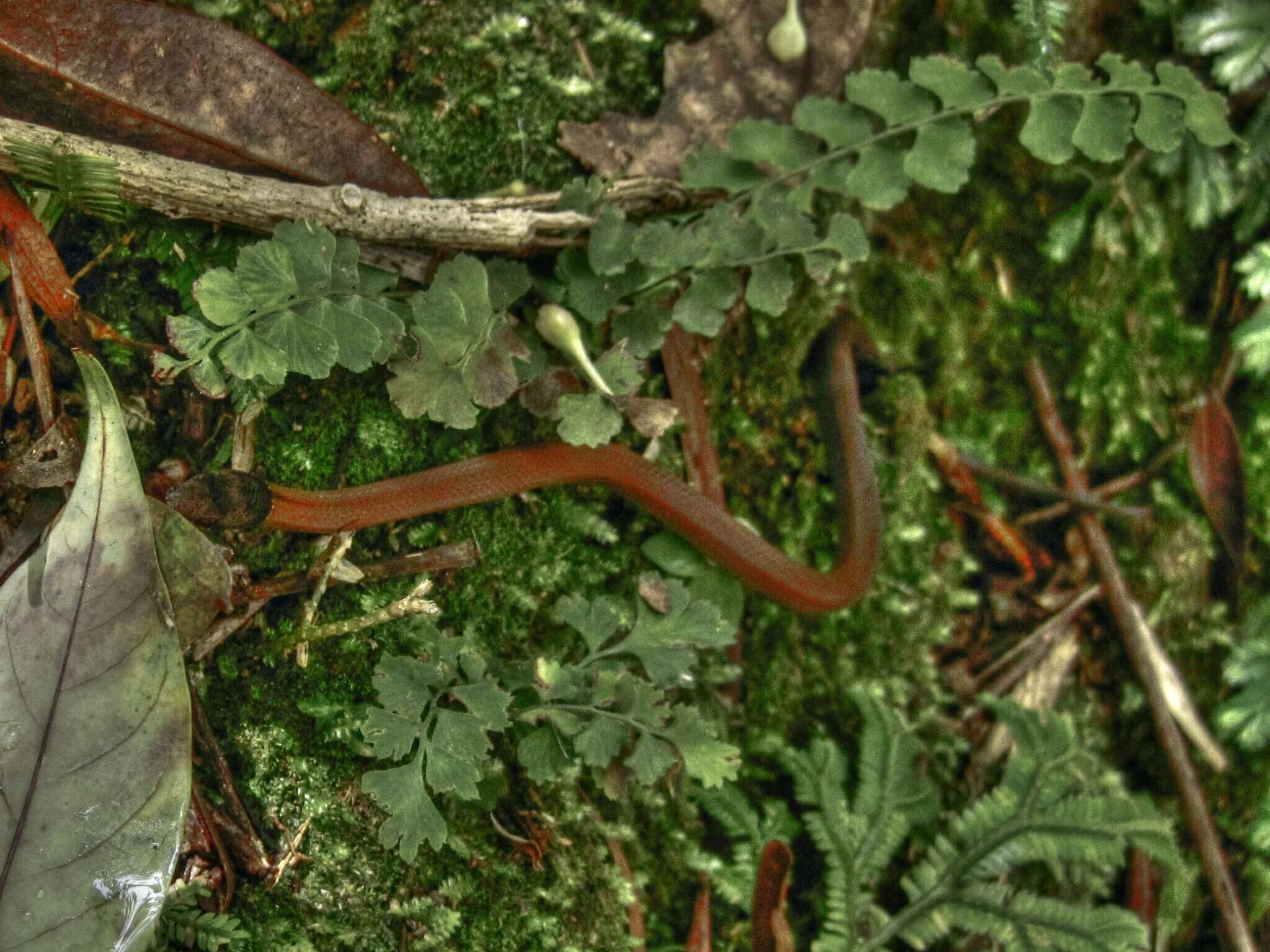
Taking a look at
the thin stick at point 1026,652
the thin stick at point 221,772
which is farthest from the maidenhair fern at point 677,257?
the thin stick at point 1026,652

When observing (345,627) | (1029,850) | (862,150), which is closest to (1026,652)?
(1029,850)

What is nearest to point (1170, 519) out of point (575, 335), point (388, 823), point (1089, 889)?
point (1089, 889)

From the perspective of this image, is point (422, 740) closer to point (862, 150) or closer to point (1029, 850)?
point (1029, 850)

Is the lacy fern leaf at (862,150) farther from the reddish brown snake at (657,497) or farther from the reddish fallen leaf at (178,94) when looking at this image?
the reddish fallen leaf at (178,94)

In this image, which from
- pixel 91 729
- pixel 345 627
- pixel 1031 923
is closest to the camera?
pixel 91 729

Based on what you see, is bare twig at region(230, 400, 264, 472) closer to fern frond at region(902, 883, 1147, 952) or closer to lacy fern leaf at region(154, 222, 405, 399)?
lacy fern leaf at region(154, 222, 405, 399)
